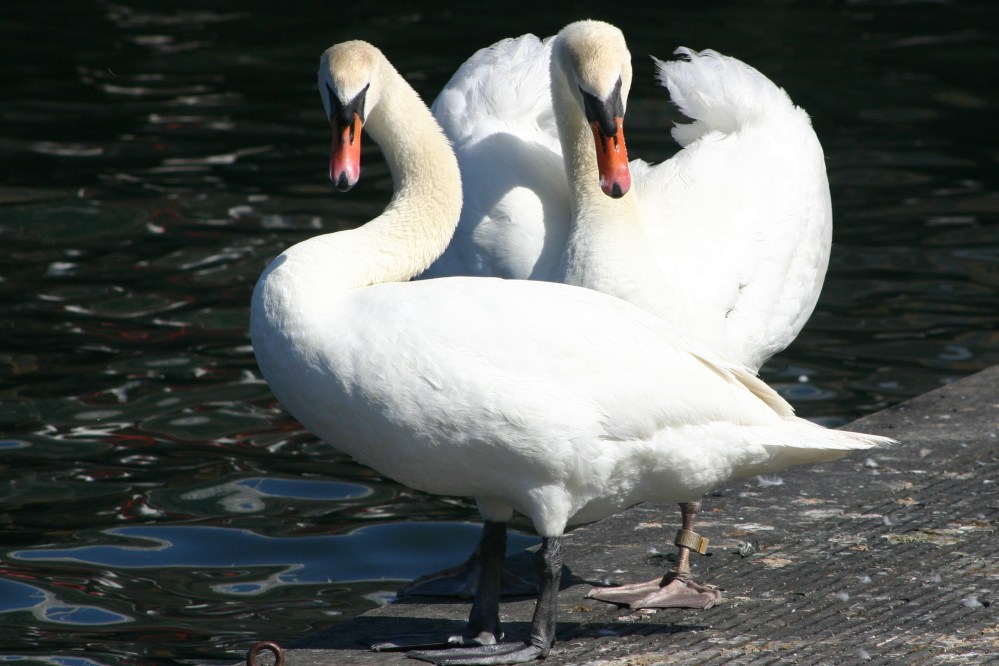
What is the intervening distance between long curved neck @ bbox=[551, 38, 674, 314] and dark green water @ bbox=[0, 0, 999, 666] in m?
1.44

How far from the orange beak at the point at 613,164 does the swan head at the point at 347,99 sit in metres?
0.88

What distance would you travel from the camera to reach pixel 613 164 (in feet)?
17.0

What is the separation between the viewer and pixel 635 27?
13781mm

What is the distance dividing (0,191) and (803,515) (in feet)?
21.5

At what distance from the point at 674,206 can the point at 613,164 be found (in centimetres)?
80

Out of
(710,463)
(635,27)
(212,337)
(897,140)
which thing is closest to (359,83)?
(710,463)

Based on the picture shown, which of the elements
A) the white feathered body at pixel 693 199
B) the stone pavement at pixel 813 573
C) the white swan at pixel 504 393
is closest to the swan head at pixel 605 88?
the white feathered body at pixel 693 199

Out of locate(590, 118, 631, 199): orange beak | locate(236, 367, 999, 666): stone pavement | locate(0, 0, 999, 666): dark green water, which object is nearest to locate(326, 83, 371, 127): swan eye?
locate(590, 118, 631, 199): orange beak

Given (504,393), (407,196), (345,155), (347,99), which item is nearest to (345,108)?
(347,99)

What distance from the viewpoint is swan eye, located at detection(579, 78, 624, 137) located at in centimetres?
521

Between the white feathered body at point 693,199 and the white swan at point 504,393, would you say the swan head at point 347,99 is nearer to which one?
the white swan at point 504,393

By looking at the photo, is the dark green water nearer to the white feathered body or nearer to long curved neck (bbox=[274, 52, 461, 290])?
the white feathered body

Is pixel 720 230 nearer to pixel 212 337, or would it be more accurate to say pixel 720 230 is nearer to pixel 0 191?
pixel 212 337

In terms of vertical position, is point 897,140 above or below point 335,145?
below
